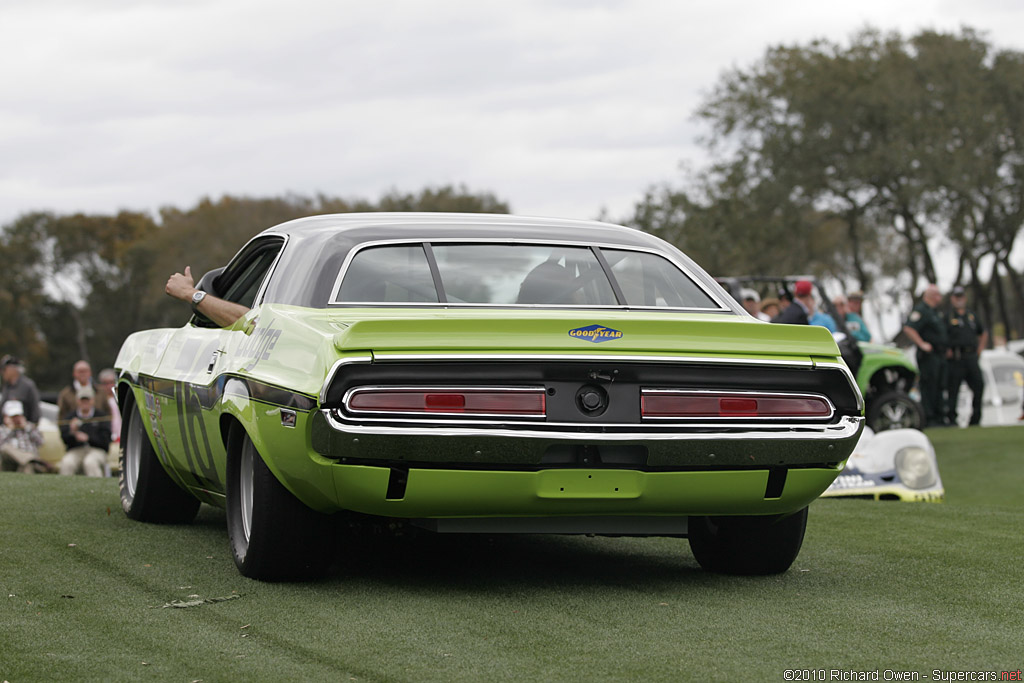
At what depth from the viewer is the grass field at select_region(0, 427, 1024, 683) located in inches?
155

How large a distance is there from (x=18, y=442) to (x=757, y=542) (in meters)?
9.82

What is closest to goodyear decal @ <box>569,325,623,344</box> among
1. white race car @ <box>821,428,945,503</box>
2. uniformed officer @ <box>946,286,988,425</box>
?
white race car @ <box>821,428,945,503</box>

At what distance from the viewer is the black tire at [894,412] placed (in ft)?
52.4

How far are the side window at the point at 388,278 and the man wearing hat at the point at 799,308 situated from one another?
7261 mm

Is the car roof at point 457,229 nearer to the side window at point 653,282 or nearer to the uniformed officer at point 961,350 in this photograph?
the side window at point 653,282

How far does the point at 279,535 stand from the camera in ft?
16.8

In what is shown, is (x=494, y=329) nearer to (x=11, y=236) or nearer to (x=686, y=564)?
(x=686, y=564)

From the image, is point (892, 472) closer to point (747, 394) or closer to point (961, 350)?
point (747, 394)

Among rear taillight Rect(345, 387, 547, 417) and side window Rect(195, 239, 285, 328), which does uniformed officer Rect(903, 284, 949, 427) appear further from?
rear taillight Rect(345, 387, 547, 417)

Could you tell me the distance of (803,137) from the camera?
42.9 meters

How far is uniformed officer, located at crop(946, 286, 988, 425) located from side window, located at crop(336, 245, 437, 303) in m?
13.4

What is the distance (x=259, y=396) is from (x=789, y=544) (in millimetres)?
2217

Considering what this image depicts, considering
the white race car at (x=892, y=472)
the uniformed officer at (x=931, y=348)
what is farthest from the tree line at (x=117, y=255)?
the white race car at (x=892, y=472)

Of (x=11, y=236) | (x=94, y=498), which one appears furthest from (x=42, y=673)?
(x=11, y=236)
